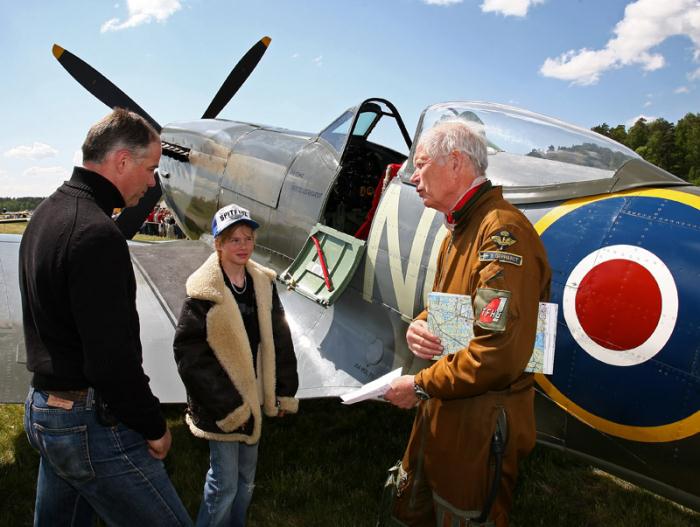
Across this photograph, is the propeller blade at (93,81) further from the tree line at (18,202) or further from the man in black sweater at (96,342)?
the tree line at (18,202)

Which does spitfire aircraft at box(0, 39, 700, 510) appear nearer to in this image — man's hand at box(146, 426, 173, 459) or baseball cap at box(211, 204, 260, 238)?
baseball cap at box(211, 204, 260, 238)

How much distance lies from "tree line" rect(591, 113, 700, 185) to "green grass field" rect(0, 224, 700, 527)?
67524 mm

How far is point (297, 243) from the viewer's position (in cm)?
484

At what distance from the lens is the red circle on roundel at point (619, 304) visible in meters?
2.33

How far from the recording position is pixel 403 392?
6.64 ft

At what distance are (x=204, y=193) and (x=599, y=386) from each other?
5166 millimetres

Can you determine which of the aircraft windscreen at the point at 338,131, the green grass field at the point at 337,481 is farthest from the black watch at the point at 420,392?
the aircraft windscreen at the point at 338,131

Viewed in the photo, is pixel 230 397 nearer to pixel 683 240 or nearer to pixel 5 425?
pixel 683 240

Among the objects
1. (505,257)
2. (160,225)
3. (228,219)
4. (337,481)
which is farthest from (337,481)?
(160,225)

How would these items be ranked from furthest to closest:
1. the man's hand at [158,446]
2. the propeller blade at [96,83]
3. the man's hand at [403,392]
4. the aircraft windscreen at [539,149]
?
the propeller blade at [96,83]
the aircraft windscreen at [539,149]
the man's hand at [403,392]
the man's hand at [158,446]

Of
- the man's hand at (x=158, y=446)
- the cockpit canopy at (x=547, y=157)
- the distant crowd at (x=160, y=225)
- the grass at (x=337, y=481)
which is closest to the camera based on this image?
the man's hand at (x=158, y=446)

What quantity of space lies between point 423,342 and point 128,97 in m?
8.85

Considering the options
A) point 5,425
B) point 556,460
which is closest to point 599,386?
point 556,460

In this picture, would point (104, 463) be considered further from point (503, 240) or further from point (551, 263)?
point (551, 263)
